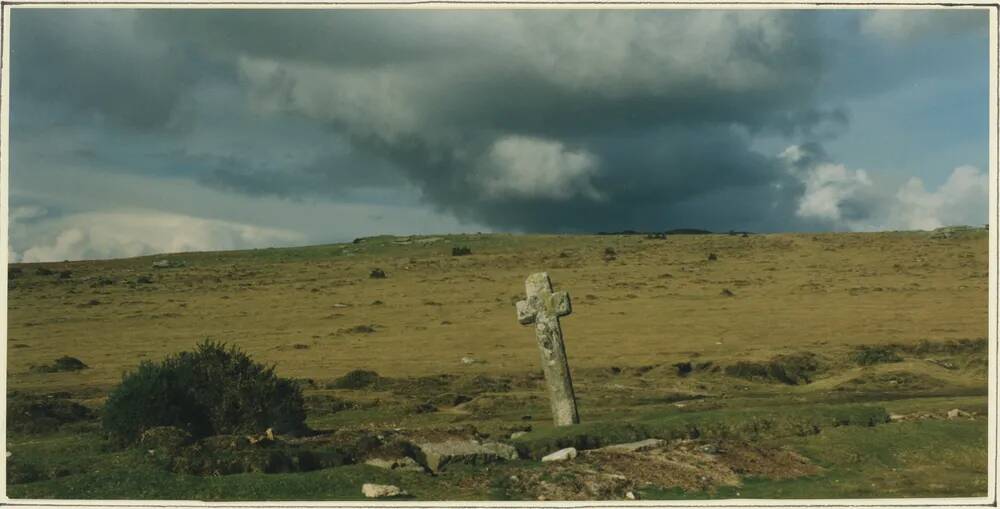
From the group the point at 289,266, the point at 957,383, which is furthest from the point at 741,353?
the point at 289,266

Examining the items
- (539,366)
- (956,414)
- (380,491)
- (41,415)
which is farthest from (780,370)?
(41,415)

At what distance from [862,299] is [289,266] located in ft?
150

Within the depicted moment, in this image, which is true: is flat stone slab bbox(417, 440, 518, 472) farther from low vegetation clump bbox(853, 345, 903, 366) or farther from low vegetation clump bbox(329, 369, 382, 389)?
low vegetation clump bbox(853, 345, 903, 366)

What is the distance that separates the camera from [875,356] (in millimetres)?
34500

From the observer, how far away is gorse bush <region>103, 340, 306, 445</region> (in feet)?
57.3

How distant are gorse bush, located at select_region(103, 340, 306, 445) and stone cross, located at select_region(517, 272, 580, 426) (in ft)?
17.4

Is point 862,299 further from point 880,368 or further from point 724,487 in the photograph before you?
point 724,487

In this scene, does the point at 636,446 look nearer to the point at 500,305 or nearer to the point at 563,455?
the point at 563,455

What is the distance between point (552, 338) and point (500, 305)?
3269cm

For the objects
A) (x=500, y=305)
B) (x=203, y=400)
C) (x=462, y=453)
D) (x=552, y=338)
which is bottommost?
(x=462, y=453)

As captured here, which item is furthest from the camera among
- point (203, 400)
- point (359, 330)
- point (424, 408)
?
point (359, 330)

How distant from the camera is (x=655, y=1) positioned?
13719 millimetres

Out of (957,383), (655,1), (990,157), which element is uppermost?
(655,1)

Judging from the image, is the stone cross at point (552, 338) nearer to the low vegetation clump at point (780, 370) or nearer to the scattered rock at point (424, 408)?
the scattered rock at point (424, 408)
